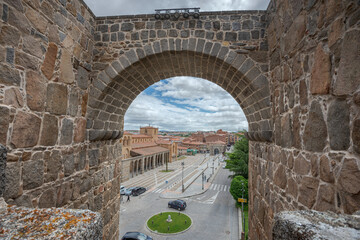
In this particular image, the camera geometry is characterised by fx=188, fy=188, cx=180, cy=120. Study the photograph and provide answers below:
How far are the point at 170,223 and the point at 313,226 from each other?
15334 mm

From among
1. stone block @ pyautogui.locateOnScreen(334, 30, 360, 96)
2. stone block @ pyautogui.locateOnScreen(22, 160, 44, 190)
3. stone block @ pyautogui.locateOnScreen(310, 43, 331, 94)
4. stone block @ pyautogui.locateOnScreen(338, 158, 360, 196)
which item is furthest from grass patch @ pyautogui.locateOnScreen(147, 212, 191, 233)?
stone block @ pyautogui.locateOnScreen(334, 30, 360, 96)

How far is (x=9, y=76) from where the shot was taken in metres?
2.37

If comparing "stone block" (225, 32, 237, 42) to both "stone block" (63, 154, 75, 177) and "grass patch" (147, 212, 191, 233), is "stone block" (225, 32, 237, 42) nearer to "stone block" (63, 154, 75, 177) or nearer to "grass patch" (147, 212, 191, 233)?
"stone block" (63, 154, 75, 177)

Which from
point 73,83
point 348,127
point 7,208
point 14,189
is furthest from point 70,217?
point 73,83

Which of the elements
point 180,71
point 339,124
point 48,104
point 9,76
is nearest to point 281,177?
point 339,124

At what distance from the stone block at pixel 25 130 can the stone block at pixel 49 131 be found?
11 cm

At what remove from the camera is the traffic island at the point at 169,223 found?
43.2 ft

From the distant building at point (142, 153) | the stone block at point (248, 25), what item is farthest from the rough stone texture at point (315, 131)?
the distant building at point (142, 153)

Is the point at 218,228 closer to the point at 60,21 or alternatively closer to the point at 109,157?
the point at 109,157

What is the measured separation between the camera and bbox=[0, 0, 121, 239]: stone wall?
2396 mm

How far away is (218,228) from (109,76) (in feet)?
45.2

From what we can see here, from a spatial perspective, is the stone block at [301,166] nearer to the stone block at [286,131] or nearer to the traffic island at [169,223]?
the stone block at [286,131]

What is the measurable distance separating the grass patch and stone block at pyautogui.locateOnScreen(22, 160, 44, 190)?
1232 cm

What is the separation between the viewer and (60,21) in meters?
3.22
